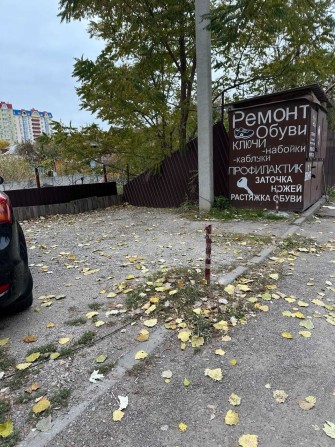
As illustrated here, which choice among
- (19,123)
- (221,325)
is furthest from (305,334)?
(19,123)

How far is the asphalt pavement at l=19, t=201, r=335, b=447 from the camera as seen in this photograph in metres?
1.82

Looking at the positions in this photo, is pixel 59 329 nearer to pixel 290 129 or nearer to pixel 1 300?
pixel 1 300

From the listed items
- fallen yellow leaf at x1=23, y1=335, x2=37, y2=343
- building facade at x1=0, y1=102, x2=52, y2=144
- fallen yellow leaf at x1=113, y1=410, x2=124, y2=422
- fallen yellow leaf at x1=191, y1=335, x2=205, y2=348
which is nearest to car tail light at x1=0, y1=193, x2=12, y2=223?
fallen yellow leaf at x1=23, y1=335, x2=37, y2=343

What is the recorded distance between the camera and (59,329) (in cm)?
295

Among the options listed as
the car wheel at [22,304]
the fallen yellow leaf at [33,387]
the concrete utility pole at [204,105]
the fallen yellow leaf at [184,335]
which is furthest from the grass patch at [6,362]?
the concrete utility pole at [204,105]

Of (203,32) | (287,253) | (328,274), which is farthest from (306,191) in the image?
(203,32)

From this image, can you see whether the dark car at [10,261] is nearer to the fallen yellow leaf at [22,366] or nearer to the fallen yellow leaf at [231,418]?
the fallen yellow leaf at [22,366]

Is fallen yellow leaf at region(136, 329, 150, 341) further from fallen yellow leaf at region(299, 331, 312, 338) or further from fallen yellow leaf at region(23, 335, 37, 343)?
fallen yellow leaf at region(299, 331, 312, 338)

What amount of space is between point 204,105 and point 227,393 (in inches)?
273

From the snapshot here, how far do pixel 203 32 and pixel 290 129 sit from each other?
305cm

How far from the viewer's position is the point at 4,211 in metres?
2.67

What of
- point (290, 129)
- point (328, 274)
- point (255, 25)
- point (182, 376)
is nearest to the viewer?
point (182, 376)

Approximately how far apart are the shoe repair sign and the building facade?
216ft

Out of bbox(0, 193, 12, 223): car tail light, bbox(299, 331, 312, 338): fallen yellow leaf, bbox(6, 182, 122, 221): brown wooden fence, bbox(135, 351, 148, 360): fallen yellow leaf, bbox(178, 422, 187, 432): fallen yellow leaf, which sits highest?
bbox(0, 193, 12, 223): car tail light
